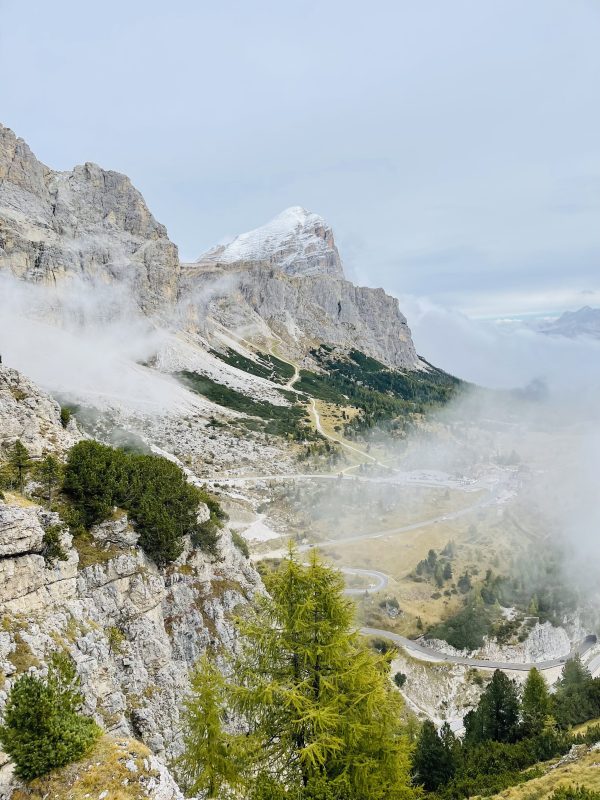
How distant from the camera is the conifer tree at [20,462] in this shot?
25422mm

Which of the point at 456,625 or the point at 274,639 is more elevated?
the point at 274,639

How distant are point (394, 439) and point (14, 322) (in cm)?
13231

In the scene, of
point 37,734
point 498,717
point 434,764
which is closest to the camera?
point 37,734

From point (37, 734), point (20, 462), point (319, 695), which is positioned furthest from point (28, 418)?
point (319, 695)

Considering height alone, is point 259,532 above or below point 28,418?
below

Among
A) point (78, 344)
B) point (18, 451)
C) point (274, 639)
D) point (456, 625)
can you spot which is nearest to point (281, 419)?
point (78, 344)

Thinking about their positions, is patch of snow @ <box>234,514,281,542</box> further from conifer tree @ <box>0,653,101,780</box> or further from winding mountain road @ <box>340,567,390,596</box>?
conifer tree @ <box>0,653,101,780</box>

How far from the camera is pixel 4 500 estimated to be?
21.3 m

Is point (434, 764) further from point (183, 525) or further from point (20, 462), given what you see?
point (20, 462)

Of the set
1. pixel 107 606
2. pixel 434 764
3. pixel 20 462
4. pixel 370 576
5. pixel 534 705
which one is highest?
pixel 20 462

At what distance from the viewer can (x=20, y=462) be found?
25.9m

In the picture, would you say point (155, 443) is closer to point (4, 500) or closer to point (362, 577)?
point (362, 577)

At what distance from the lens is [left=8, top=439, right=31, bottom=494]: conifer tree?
25.4m

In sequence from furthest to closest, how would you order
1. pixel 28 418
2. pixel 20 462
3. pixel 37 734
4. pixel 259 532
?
pixel 259 532, pixel 28 418, pixel 20 462, pixel 37 734
